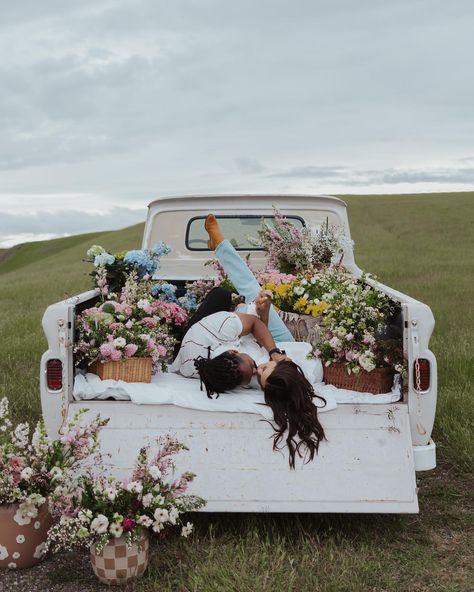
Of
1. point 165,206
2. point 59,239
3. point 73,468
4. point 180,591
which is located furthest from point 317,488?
point 59,239

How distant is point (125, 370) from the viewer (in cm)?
441

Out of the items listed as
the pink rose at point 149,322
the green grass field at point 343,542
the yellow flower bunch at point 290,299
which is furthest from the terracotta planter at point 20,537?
the yellow flower bunch at point 290,299

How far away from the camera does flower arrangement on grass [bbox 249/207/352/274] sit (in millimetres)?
6531

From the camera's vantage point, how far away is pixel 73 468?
13.2 ft

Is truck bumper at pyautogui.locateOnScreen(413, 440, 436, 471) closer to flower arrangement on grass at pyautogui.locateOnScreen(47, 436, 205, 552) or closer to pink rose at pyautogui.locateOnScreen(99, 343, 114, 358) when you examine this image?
flower arrangement on grass at pyautogui.locateOnScreen(47, 436, 205, 552)

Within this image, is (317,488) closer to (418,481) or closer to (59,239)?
(418,481)

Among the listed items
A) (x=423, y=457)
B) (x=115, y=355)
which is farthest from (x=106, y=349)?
(x=423, y=457)

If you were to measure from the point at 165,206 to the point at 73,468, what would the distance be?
3.76 meters

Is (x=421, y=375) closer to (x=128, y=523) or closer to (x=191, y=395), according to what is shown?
(x=191, y=395)

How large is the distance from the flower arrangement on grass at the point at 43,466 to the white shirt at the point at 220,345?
105 centimetres

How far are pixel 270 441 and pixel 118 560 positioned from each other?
977 millimetres

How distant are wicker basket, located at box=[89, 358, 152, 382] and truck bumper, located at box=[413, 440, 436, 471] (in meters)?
1.60

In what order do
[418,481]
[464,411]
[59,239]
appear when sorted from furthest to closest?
[59,239], [464,411], [418,481]

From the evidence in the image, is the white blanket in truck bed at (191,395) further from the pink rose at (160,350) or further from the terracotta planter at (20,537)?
the terracotta planter at (20,537)
